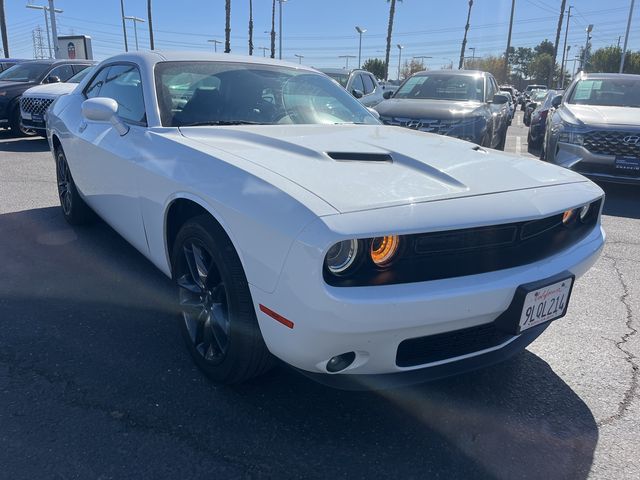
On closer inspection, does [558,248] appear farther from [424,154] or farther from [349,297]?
[349,297]

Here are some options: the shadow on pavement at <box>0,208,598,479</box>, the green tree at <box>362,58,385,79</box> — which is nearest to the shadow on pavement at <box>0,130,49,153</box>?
the shadow on pavement at <box>0,208,598,479</box>

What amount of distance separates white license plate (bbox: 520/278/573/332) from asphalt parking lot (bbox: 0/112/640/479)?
0.49 metres

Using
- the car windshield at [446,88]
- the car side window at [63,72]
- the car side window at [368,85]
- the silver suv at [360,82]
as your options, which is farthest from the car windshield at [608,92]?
the car side window at [63,72]

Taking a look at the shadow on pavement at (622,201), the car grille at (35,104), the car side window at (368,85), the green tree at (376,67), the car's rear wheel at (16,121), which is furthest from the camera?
the green tree at (376,67)

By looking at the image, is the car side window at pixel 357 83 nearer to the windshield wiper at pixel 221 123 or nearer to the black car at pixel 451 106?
the black car at pixel 451 106

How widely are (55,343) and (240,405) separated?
1.16 meters

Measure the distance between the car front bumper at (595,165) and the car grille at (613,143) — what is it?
2.9 inches

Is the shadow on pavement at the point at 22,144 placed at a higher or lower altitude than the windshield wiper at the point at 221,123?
lower

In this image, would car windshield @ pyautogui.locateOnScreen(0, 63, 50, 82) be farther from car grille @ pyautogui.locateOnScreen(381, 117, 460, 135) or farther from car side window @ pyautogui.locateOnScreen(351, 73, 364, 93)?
car grille @ pyautogui.locateOnScreen(381, 117, 460, 135)

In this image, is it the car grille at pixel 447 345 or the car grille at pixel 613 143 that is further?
the car grille at pixel 613 143

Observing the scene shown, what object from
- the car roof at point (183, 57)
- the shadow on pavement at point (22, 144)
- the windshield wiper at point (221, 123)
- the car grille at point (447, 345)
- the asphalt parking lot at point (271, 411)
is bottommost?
the shadow on pavement at point (22, 144)

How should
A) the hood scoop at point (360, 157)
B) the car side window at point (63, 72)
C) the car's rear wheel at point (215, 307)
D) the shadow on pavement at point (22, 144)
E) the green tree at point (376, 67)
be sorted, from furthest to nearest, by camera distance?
1. the green tree at point (376, 67)
2. the car side window at point (63, 72)
3. the shadow on pavement at point (22, 144)
4. the hood scoop at point (360, 157)
5. the car's rear wheel at point (215, 307)

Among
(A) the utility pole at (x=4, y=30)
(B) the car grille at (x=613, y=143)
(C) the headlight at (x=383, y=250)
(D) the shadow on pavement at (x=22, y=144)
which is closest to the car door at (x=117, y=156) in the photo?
(C) the headlight at (x=383, y=250)

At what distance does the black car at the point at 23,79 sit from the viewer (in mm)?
10258
